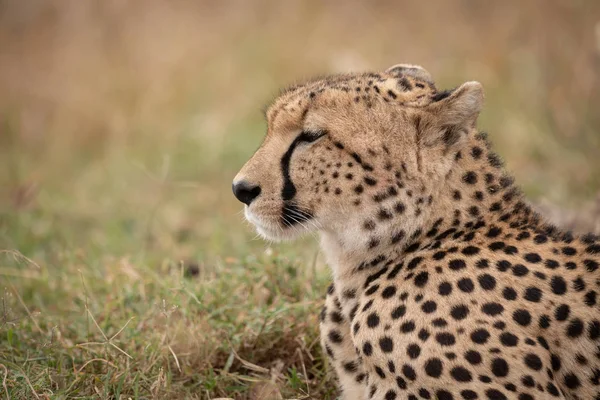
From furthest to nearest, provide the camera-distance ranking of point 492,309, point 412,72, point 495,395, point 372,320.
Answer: point 412,72 → point 372,320 → point 492,309 → point 495,395

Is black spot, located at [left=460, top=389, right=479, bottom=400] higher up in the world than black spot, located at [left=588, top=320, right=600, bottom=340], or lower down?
lower down

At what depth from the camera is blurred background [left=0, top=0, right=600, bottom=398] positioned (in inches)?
124

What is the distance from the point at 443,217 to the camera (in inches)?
104

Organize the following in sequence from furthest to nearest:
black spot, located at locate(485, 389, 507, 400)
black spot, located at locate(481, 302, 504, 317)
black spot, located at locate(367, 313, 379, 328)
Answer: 1. black spot, located at locate(367, 313, 379, 328)
2. black spot, located at locate(481, 302, 504, 317)
3. black spot, located at locate(485, 389, 507, 400)

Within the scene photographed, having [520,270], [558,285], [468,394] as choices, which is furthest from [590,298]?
[468,394]

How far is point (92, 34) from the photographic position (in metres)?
8.43

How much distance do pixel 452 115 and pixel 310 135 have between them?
44cm

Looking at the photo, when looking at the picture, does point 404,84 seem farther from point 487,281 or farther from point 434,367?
Answer: point 434,367

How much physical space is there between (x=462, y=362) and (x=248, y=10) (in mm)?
7113

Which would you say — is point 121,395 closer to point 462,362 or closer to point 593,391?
point 462,362

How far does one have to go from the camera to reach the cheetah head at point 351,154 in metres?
2.63

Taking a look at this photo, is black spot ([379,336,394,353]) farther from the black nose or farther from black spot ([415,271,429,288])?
the black nose

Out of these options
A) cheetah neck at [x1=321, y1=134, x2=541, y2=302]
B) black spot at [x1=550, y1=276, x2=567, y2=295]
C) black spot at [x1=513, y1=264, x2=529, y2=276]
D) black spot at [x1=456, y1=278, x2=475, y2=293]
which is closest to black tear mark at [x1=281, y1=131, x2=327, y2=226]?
cheetah neck at [x1=321, y1=134, x2=541, y2=302]

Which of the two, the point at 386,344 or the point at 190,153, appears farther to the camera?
the point at 190,153
